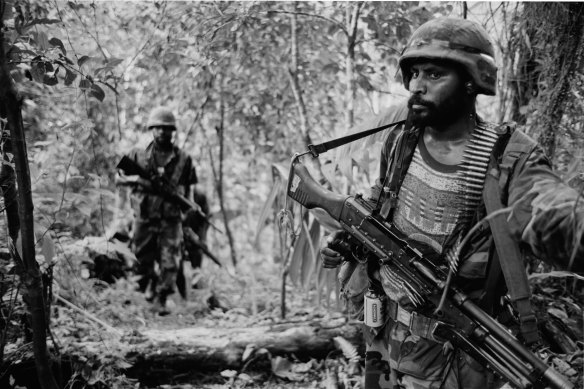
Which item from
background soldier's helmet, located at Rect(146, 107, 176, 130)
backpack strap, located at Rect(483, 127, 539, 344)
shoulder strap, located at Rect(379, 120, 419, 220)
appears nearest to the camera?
backpack strap, located at Rect(483, 127, 539, 344)

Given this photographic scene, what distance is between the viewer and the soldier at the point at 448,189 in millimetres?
1867

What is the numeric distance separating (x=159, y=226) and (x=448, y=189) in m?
5.24

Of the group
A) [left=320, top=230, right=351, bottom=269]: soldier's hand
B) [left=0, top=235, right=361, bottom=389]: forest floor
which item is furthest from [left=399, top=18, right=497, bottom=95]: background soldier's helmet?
[left=0, top=235, right=361, bottom=389]: forest floor

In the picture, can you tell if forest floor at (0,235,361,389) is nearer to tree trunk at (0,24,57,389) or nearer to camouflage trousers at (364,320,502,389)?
tree trunk at (0,24,57,389)

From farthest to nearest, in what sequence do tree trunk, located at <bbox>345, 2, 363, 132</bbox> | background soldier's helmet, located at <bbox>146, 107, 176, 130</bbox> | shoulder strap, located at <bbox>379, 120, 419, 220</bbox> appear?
background soldier's helmet, located at <bbox>146, 107, 176, 130</bbox> → tree trunk, located at <bbox>345, 2, 363, 132</bbox> → shoulder strap, located at <bbox>379, 120, 419, 220</bbox>

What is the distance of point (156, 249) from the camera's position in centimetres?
681

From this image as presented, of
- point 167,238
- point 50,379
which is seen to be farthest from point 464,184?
point 167,238

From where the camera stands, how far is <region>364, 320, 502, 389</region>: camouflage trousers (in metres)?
A: 1.96

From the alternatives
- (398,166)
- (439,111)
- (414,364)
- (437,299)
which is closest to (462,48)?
(439,111)

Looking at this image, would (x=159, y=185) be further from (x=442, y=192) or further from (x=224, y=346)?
(x=442, y=192)

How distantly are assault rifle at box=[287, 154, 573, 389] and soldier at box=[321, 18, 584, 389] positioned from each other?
0.25 ft

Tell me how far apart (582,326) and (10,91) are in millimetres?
3666

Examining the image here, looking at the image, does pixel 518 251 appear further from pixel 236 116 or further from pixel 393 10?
pixel 236 116

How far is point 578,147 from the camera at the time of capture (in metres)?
3.55
